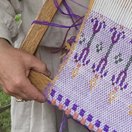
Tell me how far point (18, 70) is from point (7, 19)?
0.19 meters

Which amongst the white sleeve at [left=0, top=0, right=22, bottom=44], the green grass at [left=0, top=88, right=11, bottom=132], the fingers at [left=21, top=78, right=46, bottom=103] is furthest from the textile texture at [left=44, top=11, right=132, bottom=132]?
the green grass at [left=0, top=88, right=11, bottom=132]

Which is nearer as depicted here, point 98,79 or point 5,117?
point 98,79

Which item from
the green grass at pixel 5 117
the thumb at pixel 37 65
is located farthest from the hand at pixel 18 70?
the green grass at pixel 5 117

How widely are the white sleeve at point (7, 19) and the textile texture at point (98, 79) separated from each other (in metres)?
0.19

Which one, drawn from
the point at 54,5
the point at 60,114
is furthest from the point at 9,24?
the point at 60,114

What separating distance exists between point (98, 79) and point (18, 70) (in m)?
0.21

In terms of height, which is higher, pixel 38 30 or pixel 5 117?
pixel 38 30

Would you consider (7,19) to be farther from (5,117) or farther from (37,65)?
(5,117)

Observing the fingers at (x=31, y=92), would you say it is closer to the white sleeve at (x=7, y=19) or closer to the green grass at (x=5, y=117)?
the white sleeve at (x=7, y=19)

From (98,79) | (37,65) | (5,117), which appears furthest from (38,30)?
(5,117)

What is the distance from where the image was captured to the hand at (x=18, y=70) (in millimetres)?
433

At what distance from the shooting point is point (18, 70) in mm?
432

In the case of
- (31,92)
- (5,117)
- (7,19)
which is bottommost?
(5,117)

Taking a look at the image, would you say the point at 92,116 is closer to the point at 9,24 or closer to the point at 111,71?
the point at 111,71
